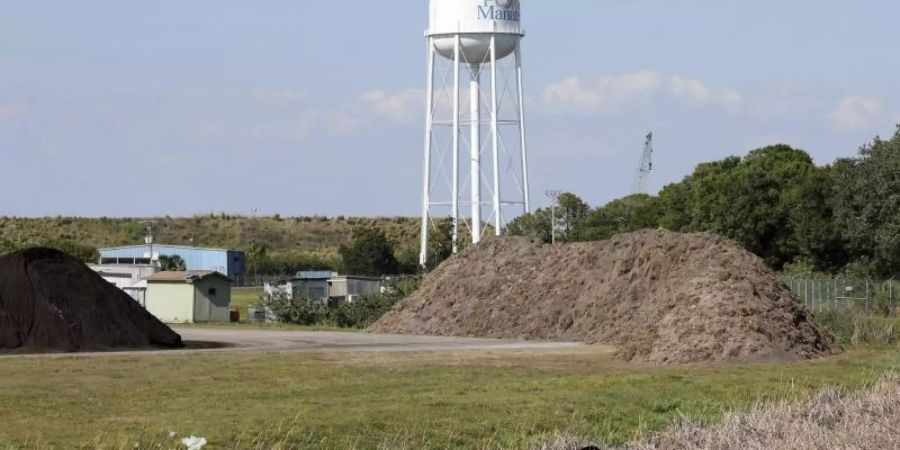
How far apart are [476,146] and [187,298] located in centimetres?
1921

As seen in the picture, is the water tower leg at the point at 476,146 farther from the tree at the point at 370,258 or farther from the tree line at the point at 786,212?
the tree at the point at 370,258

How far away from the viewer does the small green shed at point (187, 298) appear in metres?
79.9

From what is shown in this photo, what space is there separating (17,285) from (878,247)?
50.6m

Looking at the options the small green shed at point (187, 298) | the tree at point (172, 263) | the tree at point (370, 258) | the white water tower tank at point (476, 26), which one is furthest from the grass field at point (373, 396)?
the tree at point (370, 258)

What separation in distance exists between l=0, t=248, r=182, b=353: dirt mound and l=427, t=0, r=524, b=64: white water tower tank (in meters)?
39.9

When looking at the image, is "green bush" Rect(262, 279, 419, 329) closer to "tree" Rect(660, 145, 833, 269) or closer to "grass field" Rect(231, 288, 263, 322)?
"grass field" Rect(231, 288, 263, 322)

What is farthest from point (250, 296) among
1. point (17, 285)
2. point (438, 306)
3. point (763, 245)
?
point (17, 285)

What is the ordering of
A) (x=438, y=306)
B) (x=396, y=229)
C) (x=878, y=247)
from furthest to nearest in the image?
(x=396, y=229), (x=878, y=247), (x=438, y=306)

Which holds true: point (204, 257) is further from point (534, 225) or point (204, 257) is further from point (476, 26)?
point (476, 26)

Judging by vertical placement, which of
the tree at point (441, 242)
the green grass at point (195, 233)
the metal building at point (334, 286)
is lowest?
the metal building at point (334, 286)

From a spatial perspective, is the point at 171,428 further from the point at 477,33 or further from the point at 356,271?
the point at 356,271

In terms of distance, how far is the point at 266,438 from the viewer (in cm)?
2553

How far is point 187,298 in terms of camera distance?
8012 centimetres

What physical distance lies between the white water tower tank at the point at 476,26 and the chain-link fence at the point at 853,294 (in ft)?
81.8
